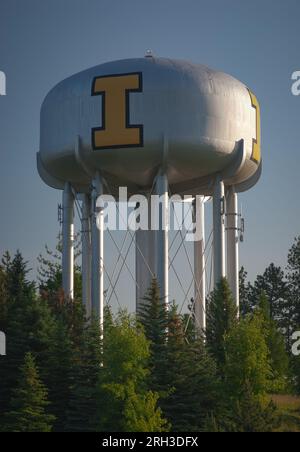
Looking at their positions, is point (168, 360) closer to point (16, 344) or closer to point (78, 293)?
point (16, 344)

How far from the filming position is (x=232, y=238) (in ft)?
130

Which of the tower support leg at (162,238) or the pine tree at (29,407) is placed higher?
the tower support leg at (162,238)

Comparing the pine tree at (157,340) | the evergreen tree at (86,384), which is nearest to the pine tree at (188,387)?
the pine tree at (157,340)

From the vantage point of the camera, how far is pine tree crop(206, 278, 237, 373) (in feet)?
110

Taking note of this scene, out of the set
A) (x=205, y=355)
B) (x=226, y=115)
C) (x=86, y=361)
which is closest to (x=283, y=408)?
(x=205, y=355)

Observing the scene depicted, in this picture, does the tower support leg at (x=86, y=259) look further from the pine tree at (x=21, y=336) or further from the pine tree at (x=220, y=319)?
the pine tree at (x=220, y=319)

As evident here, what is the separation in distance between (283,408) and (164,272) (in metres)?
6.57

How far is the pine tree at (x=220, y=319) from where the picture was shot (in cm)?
3344

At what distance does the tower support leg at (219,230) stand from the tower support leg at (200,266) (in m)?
4.55

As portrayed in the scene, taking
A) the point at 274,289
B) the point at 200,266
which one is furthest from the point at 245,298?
the point at 200,266

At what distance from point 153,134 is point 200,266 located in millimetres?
9689

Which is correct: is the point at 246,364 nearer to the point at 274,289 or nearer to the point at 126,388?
the point at 126,388

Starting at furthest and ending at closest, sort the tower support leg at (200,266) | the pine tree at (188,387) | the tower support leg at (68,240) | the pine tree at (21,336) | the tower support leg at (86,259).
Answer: the tower support leg at (200,266) → the tower support leg at (86,259) → the tower support leg at (68,240) → the pine tree at (21,336) → the pine tree at (188,387)

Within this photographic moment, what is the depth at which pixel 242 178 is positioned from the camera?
126 ft
